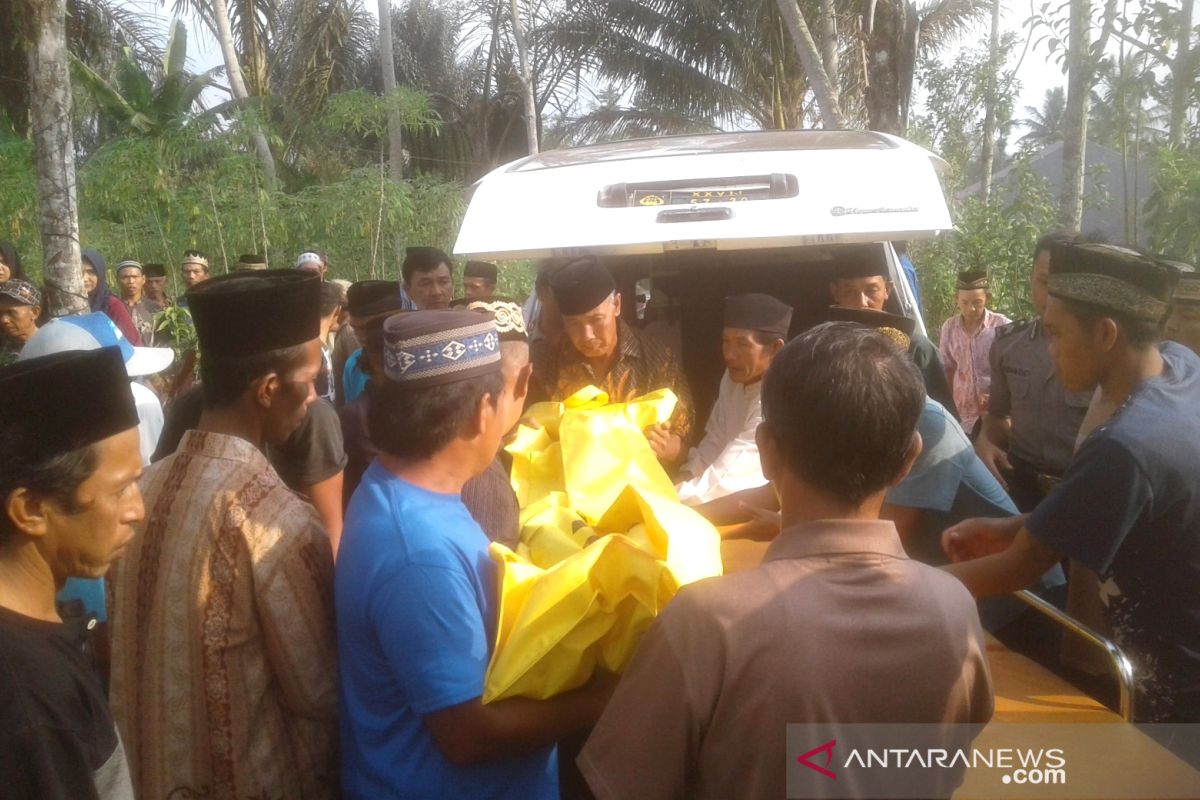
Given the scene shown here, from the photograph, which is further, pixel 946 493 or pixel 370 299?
pixel 370 299

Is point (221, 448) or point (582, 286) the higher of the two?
point (582, 286)

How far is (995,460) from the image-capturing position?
207 inches

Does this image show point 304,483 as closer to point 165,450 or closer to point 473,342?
point 165,450

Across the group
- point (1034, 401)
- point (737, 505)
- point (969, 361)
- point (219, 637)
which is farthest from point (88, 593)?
point (969, 361)

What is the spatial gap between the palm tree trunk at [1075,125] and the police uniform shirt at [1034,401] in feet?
18.3

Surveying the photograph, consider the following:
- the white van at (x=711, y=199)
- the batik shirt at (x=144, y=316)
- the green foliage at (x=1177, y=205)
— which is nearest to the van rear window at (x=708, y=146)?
the white van at (x=711, y=199)

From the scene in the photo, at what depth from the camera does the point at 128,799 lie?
1748 millimetres

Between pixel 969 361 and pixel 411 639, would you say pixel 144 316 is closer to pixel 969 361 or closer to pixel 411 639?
pixel 969 361

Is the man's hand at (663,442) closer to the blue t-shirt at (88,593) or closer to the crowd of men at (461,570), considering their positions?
the crowd of men at (461,570)

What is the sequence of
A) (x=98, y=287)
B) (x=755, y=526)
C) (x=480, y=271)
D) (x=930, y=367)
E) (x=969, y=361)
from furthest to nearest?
(x=98, y=287)
(x=969, y=361)
(x=480, y=271)
(x=930, y=367)
(x=755, y=526)

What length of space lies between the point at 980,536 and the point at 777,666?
1385 millimetres

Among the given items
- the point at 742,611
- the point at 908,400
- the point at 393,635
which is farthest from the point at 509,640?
the point at 908,400

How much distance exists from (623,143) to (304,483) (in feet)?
7.61

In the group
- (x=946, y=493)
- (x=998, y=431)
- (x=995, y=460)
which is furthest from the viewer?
(x=998, y=431)
